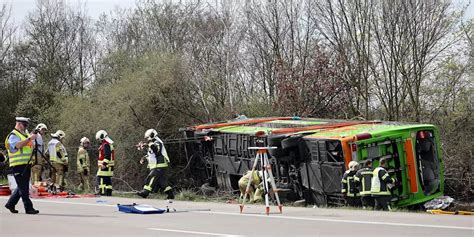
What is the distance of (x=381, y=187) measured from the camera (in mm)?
13609

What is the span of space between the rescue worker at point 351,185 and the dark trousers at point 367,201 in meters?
0.13

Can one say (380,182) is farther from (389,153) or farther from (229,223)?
(229,223)

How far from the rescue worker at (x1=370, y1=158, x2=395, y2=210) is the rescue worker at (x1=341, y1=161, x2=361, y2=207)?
0.39 m

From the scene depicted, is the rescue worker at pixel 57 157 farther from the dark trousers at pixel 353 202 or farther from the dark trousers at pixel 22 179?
the dark trousers at pixel 353 202

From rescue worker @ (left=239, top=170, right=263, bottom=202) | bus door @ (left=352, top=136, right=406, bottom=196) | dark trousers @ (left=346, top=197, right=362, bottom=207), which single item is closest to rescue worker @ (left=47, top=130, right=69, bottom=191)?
rescue worker @ (left=239, top=170, right=263, bottom=202)

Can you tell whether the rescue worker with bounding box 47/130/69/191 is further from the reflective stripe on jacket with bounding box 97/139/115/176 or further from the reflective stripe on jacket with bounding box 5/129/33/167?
the reflective stripe on jacket with bounding box 5/129/33/167

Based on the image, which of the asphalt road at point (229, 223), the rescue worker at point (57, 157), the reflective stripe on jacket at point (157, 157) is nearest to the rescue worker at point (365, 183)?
the asphalt road at point (229, 223)

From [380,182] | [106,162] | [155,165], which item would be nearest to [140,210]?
[155,165]

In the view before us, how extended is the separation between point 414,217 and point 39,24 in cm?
3459

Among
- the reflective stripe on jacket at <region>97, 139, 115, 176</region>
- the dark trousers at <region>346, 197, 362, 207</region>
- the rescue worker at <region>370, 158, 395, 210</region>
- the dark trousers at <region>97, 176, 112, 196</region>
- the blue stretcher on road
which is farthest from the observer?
the reflective stripe on jacket at <region>97, 139, 115, 176</region>

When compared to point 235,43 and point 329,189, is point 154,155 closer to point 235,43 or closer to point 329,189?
point 329,189

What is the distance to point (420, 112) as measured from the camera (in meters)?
23.4

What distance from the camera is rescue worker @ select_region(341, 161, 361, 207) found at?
13.8 meters

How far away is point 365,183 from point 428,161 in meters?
2.57
